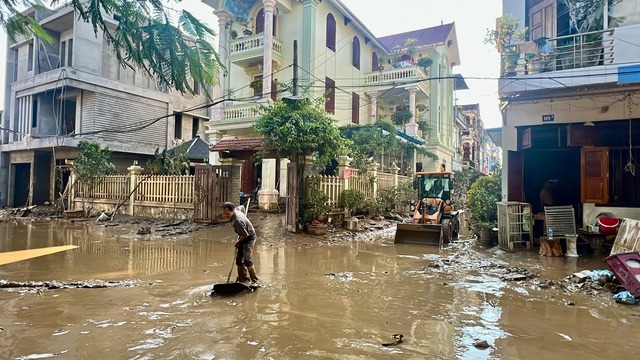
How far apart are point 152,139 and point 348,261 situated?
18308 millimetres

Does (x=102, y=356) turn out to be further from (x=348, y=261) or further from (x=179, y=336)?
(x=348, y=261)

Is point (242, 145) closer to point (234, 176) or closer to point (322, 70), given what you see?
point (234, 176)

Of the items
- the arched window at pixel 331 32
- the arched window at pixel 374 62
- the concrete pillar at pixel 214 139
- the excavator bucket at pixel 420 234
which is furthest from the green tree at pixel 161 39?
the arched window at pixel 374 62

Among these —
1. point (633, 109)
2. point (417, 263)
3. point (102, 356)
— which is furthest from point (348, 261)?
point (633, 109)

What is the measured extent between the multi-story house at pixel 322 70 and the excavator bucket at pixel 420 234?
5673mm

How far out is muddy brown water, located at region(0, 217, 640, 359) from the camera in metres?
3.69

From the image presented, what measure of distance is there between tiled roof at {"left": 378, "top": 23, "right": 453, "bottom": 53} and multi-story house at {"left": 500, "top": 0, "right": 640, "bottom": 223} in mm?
15089

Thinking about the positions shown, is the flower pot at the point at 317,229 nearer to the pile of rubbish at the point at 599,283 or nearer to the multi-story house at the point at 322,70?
the multi-story house at the point at 322,70

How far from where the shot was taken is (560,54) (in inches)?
370

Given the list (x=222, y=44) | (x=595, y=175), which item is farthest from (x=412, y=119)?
(x=595, y=175)

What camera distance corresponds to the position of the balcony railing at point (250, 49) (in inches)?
707

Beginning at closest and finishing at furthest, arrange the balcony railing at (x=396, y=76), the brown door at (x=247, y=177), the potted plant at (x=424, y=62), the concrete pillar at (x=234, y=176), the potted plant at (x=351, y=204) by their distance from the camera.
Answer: the potted plant at (x=351, y=204)
the concrete pillar at (x=234, y=176)
the brown door at (x=247, y=177)
the balcony railing at (x=396, y=76)
the potted plant at (x=424, y=62)

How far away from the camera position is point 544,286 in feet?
20.5

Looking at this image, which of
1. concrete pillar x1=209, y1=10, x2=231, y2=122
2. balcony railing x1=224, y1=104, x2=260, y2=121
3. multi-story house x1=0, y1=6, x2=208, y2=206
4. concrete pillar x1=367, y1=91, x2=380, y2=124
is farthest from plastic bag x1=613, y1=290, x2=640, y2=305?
multi-story house x1=0, y1=6, x2=208, y2=206
